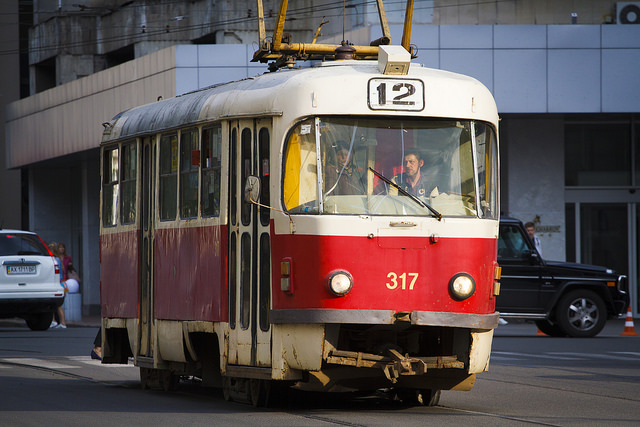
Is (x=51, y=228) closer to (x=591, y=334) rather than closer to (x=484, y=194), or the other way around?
(x=591, y=334)

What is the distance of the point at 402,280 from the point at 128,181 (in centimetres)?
430

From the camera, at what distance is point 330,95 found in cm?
1018

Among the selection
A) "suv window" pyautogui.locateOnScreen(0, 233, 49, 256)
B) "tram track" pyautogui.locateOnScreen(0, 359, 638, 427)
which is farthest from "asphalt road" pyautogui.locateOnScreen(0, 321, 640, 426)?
"suv window" pyautogui.locateOnScreen(0, 233, 49, 256)

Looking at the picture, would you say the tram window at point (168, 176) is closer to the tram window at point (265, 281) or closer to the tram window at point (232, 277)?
the tram window at point (232, 277)

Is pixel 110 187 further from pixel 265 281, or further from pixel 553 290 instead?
pixel 553 290

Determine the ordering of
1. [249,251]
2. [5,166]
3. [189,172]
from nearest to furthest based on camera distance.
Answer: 1. [249,251]
2. [189,172]
3. [5,166]

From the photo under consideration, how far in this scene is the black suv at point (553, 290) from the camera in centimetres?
2219

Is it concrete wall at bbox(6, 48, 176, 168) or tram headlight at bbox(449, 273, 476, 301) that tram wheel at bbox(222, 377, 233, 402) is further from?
concrete wall at bbox(6, 48, 176, 168)

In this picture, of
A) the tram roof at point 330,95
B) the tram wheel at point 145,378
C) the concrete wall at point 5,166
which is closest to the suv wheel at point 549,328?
the tram wheel at point 145,378

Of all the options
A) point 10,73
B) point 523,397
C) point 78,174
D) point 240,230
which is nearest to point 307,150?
point 240,230

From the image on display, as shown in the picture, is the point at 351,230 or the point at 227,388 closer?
the point at 351,230

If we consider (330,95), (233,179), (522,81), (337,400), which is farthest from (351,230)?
(522,81)

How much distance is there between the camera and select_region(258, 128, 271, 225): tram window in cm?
1039

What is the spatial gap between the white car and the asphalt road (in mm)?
6481
